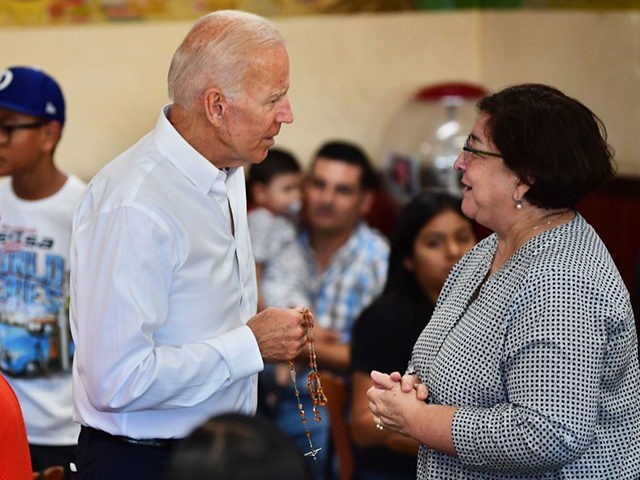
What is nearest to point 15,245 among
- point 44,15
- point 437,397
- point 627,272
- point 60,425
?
point 60,425

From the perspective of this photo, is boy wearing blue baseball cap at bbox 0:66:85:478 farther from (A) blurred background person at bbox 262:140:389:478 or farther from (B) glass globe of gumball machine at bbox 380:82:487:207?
(B) glass globe of gumball machine at bbox 380:82:487:207

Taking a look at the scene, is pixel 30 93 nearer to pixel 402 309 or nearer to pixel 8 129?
pixel 8 129

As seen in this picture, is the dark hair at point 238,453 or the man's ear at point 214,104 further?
the man's ear at point 214,104

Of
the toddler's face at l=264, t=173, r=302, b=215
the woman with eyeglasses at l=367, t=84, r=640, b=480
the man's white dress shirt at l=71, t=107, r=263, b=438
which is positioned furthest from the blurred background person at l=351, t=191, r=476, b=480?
the toddler's face at l=264, t=173, r=302, b=215

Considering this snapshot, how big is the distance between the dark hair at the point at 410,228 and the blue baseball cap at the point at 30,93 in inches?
52.0

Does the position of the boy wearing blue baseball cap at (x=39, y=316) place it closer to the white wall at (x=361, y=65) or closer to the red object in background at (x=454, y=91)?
the white wall at (x=361, y=65)

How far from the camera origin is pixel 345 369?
5.47m

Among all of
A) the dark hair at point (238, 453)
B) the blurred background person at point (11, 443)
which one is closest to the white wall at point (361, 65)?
the blurred background person at point (11, 443)

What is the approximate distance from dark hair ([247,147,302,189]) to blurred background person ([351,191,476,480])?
211 centimetres

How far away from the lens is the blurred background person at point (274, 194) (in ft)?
20.5

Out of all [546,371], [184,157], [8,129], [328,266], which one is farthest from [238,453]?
[328,266]

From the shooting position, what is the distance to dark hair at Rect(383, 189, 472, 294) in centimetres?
437

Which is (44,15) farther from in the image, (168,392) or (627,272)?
(168,392)

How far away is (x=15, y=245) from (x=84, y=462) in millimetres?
1189
